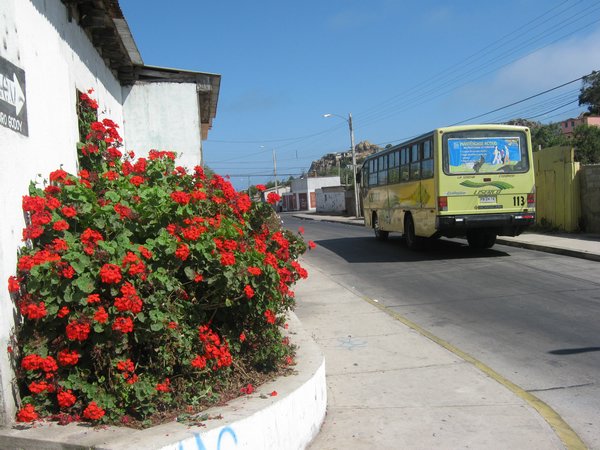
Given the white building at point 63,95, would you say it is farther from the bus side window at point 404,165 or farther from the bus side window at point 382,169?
the bus side window at point 382,169

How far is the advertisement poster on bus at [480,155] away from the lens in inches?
519

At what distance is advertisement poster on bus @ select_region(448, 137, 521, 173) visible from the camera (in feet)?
43.2

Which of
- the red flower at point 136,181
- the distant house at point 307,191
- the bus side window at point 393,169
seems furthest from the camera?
the distant house at point 307,191

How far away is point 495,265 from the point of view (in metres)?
12.3

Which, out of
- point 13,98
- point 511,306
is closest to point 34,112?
point 13,98

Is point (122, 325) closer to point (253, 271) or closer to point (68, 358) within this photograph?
point (68, 358)

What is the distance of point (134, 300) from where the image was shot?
10.6 ft

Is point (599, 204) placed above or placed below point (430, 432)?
above

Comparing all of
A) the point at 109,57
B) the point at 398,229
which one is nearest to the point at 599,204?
the point at 398,229

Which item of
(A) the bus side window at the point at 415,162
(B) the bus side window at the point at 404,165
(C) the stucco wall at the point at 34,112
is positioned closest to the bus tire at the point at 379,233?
(B) the bus side window at the point at 404,165

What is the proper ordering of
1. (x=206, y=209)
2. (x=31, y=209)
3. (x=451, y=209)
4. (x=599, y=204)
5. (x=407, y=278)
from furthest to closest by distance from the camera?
(x=599, y=204)
(x=451, y=209)
(x=407, y=278)
(x=206, y=209)
(x=31, y=209)

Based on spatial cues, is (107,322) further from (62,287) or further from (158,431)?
(158,431)

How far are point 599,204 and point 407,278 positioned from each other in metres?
8.28

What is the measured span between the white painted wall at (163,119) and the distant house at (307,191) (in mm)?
63353
